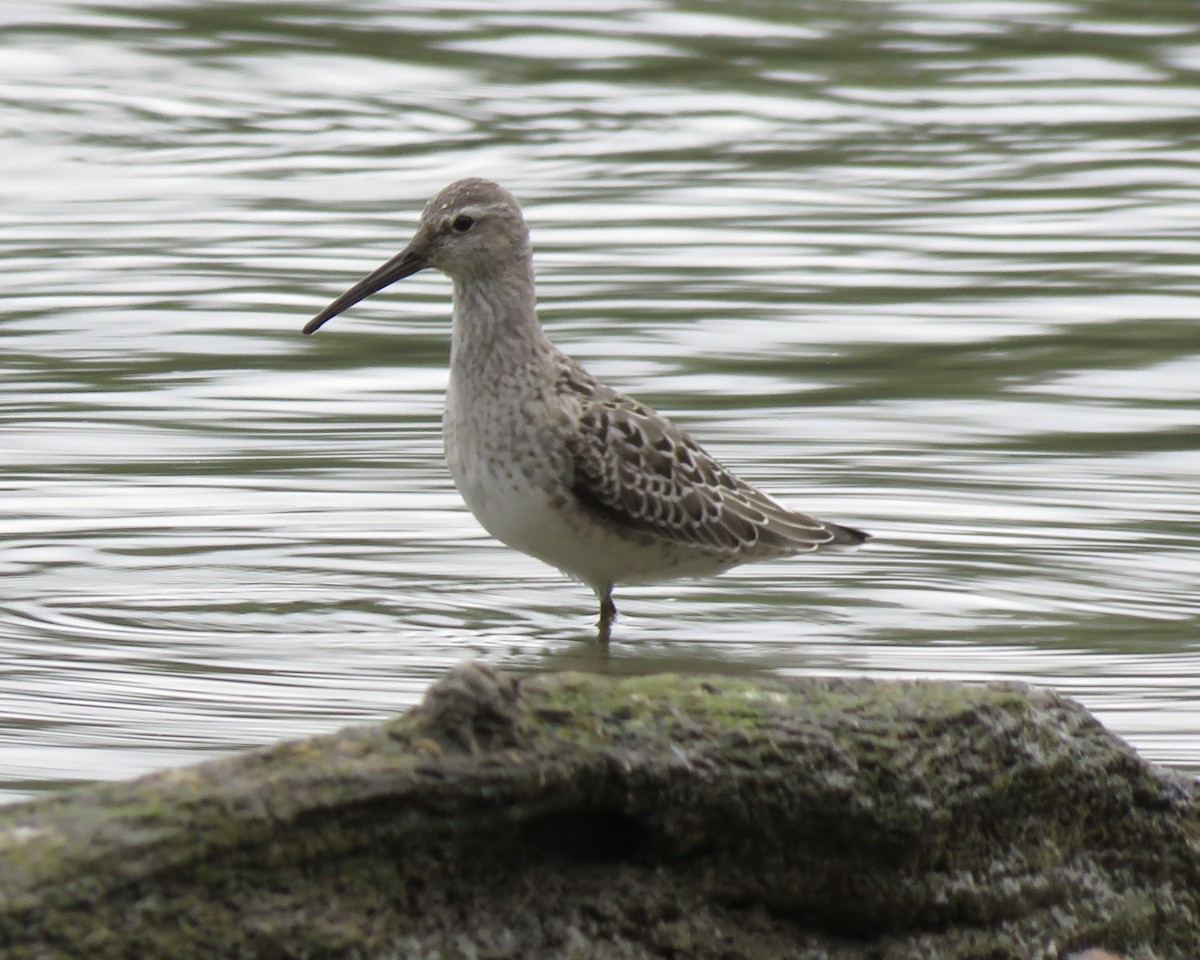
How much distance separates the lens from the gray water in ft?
26.3

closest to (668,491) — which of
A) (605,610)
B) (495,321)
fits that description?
(605,610)

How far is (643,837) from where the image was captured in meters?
4.43

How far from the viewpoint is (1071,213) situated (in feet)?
49.9

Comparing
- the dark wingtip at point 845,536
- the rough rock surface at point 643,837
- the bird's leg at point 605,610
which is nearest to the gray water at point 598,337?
the bird's leg at point 605,610

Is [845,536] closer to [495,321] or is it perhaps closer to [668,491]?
[668,491]

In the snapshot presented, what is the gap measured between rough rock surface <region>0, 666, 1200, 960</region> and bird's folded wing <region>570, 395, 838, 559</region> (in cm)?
356

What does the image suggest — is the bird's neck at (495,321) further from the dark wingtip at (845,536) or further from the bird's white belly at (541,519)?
the dark wingtip at (845,536)

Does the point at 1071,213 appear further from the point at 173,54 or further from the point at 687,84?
the point at 173,54

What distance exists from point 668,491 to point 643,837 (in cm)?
432

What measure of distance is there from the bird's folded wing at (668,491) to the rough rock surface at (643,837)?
3.56 m

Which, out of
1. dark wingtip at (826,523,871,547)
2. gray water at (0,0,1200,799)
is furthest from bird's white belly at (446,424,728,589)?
dark wingtip at (826,523,871,547)

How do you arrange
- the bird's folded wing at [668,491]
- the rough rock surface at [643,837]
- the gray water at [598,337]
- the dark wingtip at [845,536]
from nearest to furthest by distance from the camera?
the rough rock surface at [643,837] → the gray water at [598,337] → the bird's folded wing at [668,491] → the dark wingtip at [845,536]

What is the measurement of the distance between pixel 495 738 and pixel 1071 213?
38.1ft

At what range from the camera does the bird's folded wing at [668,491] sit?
8406mm
